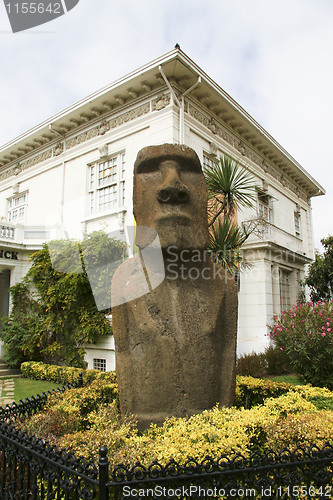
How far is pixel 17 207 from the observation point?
15.6m

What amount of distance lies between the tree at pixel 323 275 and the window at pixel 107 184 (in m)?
8.10

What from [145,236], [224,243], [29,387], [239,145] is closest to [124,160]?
[239,145]

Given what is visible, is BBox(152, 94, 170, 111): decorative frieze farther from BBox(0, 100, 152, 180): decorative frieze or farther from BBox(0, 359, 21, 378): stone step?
BBox(0, 359, 21, 378): stone step

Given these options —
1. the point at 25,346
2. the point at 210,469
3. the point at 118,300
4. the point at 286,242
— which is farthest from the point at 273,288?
the point at 210,469

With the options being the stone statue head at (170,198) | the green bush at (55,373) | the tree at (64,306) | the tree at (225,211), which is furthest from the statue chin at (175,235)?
the tree at (64,306)

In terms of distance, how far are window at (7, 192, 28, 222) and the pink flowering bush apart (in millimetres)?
11242

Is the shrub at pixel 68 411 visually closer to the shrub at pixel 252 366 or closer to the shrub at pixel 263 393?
the shrub at pixel 263 393

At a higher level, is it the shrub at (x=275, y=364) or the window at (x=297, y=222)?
the window at (x=297, y=222)

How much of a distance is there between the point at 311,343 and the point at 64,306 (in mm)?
6509

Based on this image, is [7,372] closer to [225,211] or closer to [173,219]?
[225,211]

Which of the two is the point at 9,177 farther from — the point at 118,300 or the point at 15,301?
the point at 118,300

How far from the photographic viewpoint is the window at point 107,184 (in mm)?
11820

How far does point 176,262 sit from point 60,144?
1158cm

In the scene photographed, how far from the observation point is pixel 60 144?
45.3 feet
